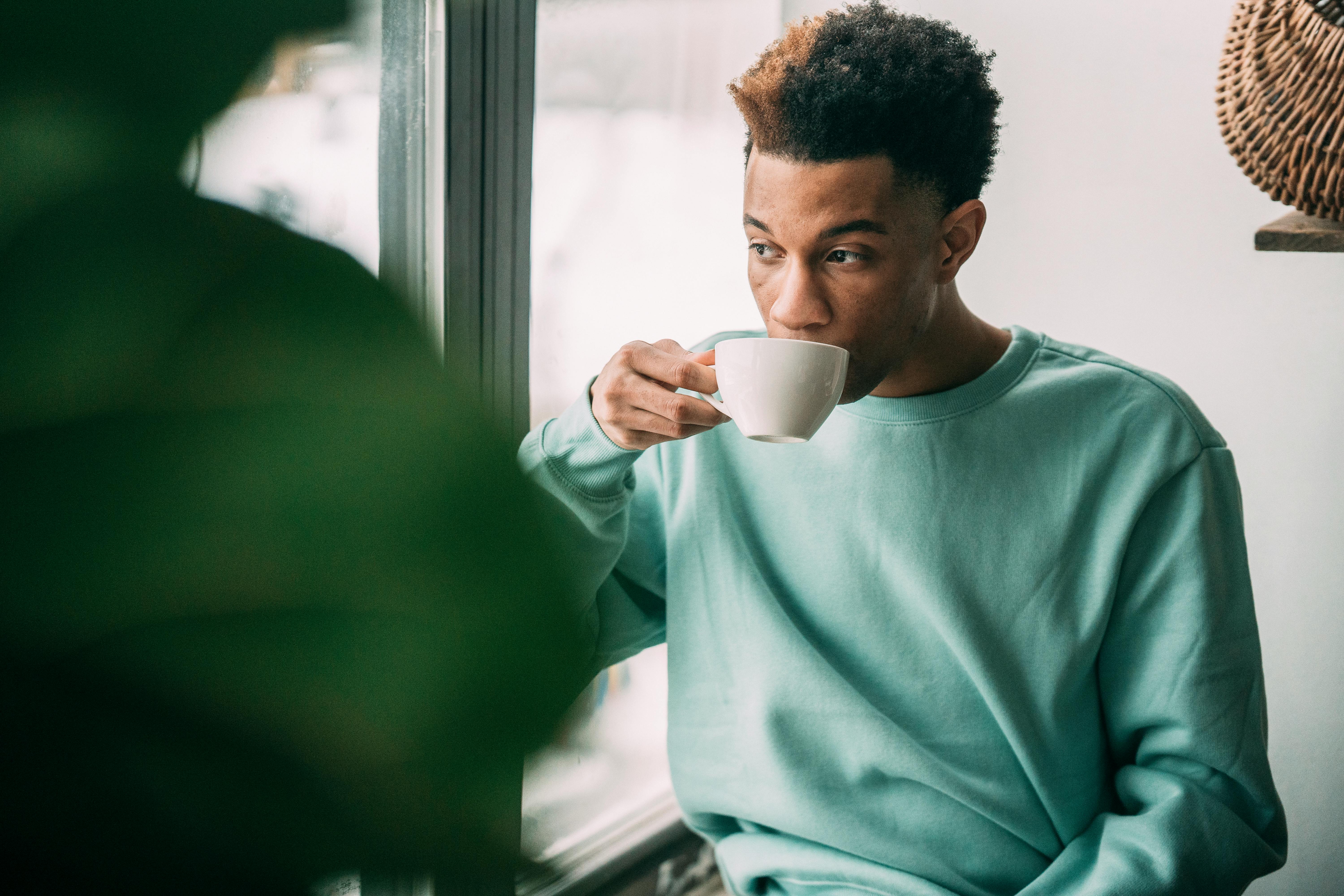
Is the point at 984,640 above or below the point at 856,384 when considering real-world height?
below

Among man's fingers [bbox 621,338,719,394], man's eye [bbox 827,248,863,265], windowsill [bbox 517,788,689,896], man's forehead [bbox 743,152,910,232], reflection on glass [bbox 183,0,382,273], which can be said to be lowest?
windowsill [bbox 517,788,689,896]

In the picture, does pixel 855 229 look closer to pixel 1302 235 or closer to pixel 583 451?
pixel 583 451

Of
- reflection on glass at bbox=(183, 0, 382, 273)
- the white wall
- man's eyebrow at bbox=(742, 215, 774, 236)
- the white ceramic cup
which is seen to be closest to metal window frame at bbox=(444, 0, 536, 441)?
man's eyebrow at bbox=(742, 215, 774, 236)

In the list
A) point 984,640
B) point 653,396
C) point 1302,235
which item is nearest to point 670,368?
point 653,396

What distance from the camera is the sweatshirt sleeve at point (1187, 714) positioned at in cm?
94

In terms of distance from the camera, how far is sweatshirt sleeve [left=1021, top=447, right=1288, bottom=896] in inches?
36.9

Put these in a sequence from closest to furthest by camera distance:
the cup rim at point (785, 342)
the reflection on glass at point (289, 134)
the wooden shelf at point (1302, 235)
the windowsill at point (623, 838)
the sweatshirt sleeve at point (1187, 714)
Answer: the reflection on glass at point (289, 134) → the cup rim at point (785, 342) → the sweatshirt sleeve at point (1187, 714) → the wooden shelf at point (1302, 235) → the windowsill at point (623, 838)

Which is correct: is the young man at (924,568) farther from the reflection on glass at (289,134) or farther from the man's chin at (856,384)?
the reflection on glass at (289,134)

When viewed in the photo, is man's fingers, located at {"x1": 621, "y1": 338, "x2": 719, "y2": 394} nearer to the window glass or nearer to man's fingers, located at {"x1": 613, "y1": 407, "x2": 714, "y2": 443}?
man's fingers, located at {"x1": 613, "y1": 407, "x2": 714, "y2": 443}

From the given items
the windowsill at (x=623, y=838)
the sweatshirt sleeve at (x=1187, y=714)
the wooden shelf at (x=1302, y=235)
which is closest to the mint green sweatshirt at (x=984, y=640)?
the sweatshirt sleeve at (x=1187, y=714)

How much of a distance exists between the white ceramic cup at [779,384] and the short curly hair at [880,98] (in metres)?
0.25

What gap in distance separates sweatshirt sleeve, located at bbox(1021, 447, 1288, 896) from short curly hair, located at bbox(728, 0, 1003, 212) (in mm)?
407

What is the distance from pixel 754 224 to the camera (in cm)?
96

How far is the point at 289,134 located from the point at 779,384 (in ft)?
2.10
